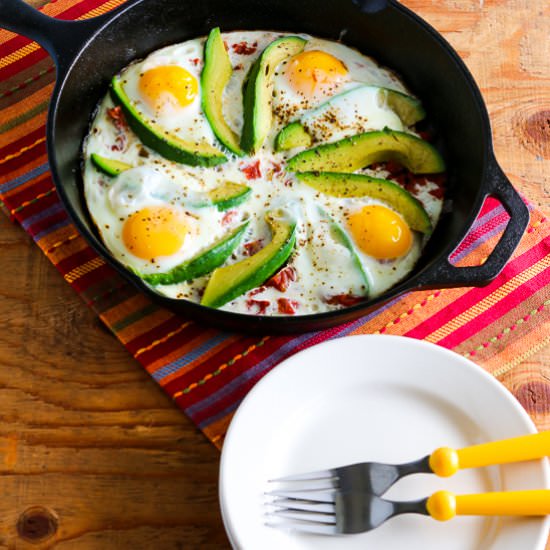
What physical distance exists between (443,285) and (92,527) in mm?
1175

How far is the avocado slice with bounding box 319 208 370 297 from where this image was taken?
2.45 m

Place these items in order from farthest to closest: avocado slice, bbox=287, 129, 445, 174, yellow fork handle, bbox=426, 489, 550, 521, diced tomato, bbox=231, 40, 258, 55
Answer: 1. diced tomato, bbox=231, 40, 258, 55
2. avocado slice, bbox=287, 129, 445, 174
3. yellow fork handle, bbox=426, 489, 550, 521

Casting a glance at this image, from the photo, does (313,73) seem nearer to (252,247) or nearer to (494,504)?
(252,247)

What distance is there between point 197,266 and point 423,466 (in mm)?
865

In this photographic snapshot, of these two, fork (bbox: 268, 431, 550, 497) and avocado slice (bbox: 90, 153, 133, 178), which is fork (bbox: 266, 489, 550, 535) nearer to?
fork (bbox: 268, 431, 550, 497)

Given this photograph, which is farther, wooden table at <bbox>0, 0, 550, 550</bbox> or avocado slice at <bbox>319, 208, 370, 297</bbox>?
avocado slice at <bbox>319, 208, 370, 297</bbox>

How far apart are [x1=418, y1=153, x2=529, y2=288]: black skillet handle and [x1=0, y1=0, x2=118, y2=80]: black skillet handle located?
4.12 ft

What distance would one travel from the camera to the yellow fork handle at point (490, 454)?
6.79 ft

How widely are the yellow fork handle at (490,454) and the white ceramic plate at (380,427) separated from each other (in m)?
0.07

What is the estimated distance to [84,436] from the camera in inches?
93.9

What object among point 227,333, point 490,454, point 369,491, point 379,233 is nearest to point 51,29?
point 227,333

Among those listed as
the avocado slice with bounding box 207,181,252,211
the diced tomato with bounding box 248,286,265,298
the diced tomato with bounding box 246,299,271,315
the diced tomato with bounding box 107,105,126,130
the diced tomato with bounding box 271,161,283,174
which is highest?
the diced tomato with bounding box 107,105,126,130

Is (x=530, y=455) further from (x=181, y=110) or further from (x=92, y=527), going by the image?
(x=181, y=110)

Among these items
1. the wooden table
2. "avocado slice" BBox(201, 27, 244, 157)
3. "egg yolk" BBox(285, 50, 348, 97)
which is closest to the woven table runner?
the wooden table
